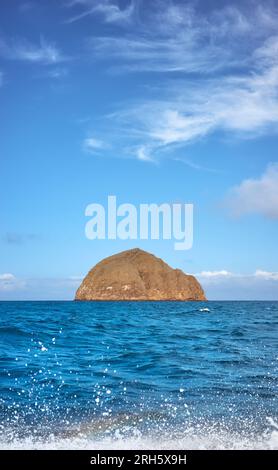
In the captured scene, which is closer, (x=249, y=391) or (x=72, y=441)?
(x=72, y=441)

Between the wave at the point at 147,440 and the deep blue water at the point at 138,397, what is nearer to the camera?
the wave at the point at 147,440

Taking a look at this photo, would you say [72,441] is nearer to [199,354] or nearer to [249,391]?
[249,391]

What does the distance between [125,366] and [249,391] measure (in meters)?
5.82

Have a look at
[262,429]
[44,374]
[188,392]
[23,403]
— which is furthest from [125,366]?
[262,429]

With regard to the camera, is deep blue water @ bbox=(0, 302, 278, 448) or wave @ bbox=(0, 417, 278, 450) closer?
wave @ bbox=(0, 417, 278, 450)

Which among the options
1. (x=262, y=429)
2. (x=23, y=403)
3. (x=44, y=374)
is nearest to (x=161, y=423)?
(x=262, y=429)

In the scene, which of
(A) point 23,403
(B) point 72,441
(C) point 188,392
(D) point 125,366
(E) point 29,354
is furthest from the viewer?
(E) point 29,354

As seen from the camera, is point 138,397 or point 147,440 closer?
point 147,440

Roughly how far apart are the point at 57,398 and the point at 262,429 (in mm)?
5770
